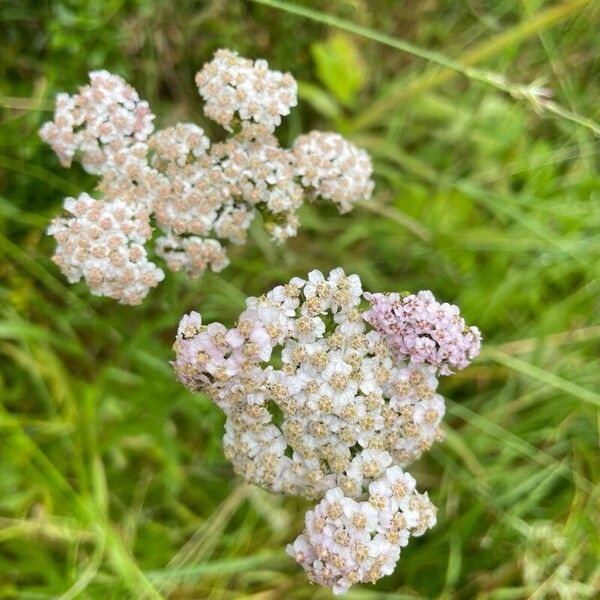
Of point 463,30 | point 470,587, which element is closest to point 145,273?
point 470,587

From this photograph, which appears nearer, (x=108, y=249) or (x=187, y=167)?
(x=108, y=249)

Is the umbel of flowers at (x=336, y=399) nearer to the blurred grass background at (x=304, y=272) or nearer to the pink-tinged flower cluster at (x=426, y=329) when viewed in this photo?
the pink-tinged flower cluster at (x=426, y=329)

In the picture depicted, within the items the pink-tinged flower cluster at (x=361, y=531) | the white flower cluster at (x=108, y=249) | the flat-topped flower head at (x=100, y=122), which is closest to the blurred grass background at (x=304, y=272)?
the white flower cluster at (x=108, y=249)

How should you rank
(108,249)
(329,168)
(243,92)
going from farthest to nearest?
(329,168)
(243,92)
(108,249)

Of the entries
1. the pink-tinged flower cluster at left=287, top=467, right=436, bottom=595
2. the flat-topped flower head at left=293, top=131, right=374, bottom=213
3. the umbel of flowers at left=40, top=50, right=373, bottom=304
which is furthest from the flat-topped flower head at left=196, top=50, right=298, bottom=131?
the pink-tinged flower cluster at left=287, top=467, right=436, bottom=595

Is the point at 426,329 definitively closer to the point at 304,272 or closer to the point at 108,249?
the point at 108,249

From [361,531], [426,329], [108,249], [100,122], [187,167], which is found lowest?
[361,531]

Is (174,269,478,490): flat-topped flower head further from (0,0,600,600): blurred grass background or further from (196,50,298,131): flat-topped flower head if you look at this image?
(0,0,600,600): blurred grass background

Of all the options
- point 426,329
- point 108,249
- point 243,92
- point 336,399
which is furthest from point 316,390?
point 243,92
